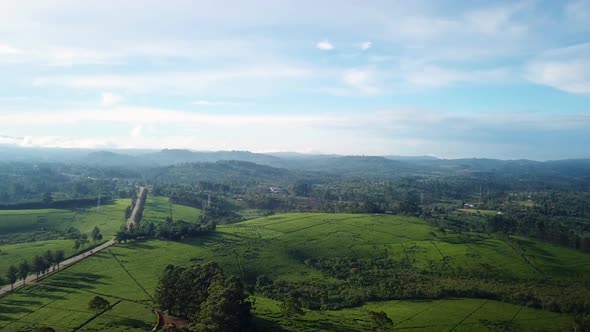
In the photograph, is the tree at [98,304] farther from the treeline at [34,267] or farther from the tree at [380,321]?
the tree at [380,321]

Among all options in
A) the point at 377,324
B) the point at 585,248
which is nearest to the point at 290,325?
the point at 377,324

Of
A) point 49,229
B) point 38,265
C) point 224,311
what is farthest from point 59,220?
point 224,311

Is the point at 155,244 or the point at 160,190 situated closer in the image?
the point at 155,244

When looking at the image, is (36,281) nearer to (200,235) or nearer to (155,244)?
(155,244)

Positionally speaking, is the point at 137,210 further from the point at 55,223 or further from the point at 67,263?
the point at 67,263

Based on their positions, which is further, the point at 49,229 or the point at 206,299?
the point at 49,229

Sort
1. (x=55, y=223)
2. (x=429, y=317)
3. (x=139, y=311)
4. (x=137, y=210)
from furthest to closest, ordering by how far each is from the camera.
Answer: (x=137, y=210) < (x=55, y=223) < (x=429, y=317) < (x=139, y=311)

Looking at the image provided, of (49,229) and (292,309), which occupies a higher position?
(292,309)
